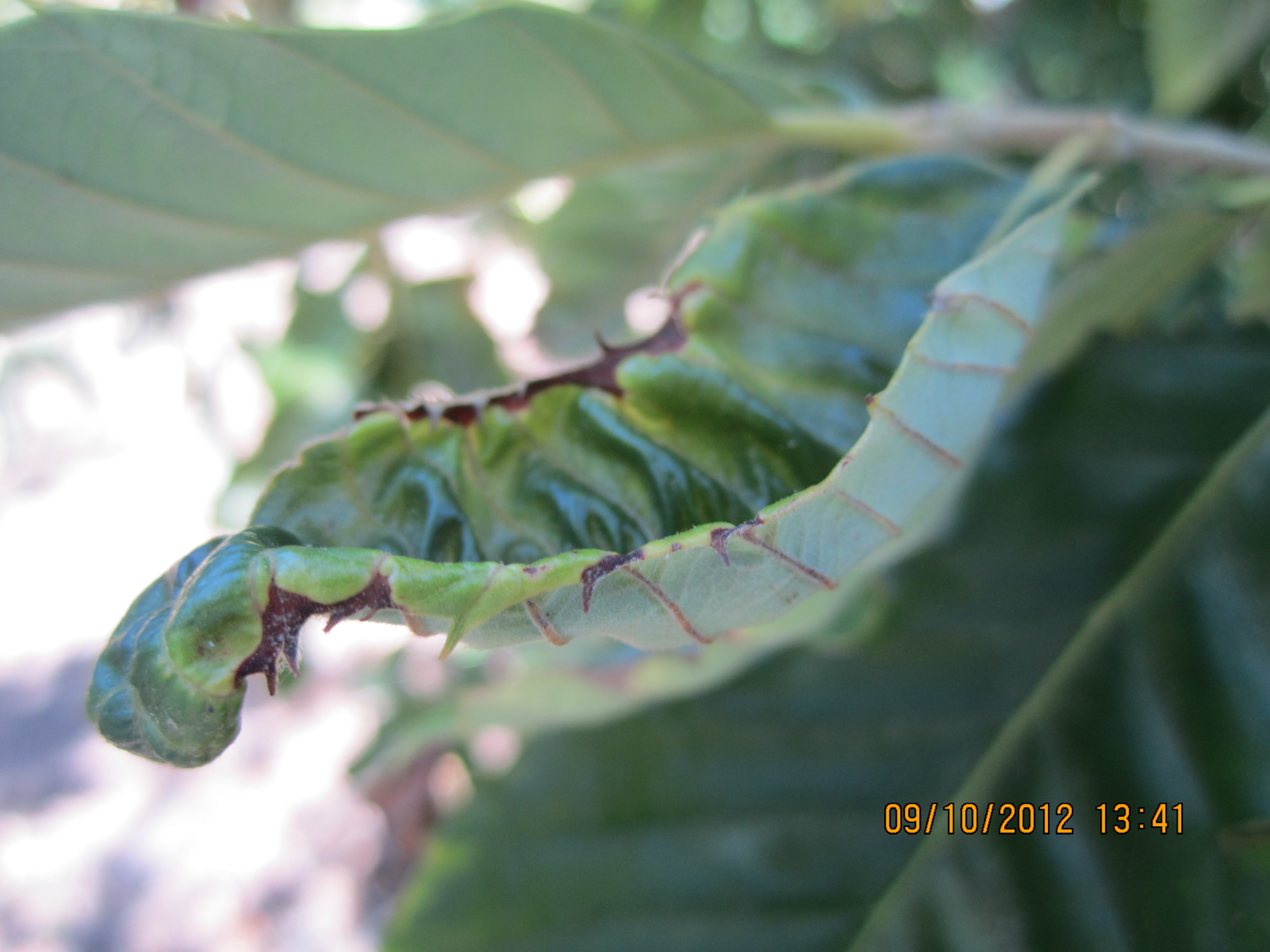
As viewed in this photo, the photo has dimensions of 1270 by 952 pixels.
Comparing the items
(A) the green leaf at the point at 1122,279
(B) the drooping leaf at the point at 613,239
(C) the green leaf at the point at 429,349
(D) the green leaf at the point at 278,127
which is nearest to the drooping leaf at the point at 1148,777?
(A) the green leaf at the point at 1122,279

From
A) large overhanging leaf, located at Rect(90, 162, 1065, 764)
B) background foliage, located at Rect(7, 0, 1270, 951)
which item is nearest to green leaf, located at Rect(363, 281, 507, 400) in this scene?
background foliage, located at Rect(7, 0, 1270, 951)

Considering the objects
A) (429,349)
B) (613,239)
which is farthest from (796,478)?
(429,349)

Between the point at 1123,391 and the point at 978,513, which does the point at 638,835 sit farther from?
the point at 1123,391
